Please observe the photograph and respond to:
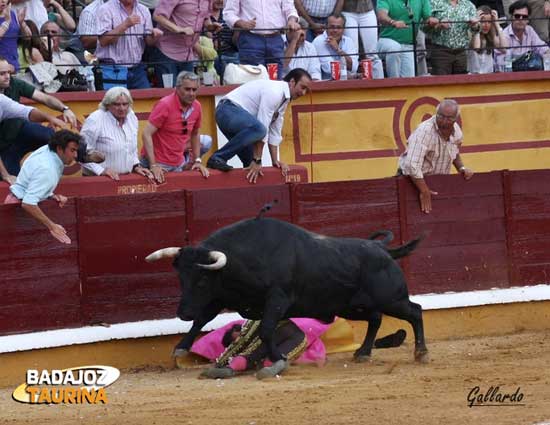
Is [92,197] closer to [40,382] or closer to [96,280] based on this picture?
[96,280]

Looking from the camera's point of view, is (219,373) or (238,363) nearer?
(219,373)

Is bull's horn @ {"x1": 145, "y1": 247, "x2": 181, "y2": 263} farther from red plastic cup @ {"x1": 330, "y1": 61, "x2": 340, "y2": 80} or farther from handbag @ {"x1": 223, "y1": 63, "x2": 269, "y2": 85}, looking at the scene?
red plastic cup @ {"x1": 330, "y1": 61, "x2": 340, "y2": 80}

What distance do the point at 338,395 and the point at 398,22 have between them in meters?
5.89

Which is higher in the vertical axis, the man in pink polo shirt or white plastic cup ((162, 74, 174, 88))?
white plastic cup ((162, 74, 174, 88))

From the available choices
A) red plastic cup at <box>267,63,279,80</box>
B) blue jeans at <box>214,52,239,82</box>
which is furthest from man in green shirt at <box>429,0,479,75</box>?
blue jeans at <box>214,52,239,82</box>

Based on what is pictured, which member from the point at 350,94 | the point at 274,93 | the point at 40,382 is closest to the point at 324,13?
the point at 350,94

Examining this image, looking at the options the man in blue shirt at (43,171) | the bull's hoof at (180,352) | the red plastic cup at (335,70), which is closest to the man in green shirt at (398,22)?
the red plastic cup at (335,70)

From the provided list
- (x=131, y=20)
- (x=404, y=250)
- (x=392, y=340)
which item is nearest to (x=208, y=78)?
(x=131, y=20)

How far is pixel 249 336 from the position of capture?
32.7 feet

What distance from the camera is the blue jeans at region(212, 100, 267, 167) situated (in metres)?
11.1

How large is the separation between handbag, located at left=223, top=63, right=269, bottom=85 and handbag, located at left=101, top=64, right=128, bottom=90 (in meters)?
0.90

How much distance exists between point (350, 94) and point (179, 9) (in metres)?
2.13

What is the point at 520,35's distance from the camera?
14.8m

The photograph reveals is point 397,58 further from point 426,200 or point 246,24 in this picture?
point 426,200
